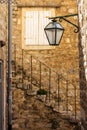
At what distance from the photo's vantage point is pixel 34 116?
46.0ft

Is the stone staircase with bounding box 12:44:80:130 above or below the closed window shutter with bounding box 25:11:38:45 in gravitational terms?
below

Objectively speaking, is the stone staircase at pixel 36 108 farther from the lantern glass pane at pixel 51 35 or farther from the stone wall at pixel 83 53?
the lantern glass pane at pixel 51 35

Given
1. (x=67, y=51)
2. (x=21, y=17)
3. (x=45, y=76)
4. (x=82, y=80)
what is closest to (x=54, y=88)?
(x=45, y=76)

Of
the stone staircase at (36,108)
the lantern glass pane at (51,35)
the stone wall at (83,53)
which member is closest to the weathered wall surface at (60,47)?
the stone staircase at (36,108)

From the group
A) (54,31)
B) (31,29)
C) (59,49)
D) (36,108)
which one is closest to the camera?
(54,31)

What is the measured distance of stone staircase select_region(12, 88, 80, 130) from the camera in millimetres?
13828

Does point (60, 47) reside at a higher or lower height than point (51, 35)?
lower

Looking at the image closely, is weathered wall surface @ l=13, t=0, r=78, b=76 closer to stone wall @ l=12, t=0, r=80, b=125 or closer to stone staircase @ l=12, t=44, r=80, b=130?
stone wall @ l=12, t=0, r=80, b=125

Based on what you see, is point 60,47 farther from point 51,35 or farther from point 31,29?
point 51,35

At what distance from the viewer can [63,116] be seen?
13789mm

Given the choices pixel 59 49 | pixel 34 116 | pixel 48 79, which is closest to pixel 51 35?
pixel 34 116

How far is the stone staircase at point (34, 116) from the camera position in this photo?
45.4 feet

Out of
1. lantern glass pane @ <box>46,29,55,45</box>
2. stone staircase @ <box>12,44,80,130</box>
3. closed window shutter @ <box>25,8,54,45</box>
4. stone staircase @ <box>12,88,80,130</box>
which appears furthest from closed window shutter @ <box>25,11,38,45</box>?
lantern glass pane @ <box>46,29,55,45</box>

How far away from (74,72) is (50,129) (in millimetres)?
3216
